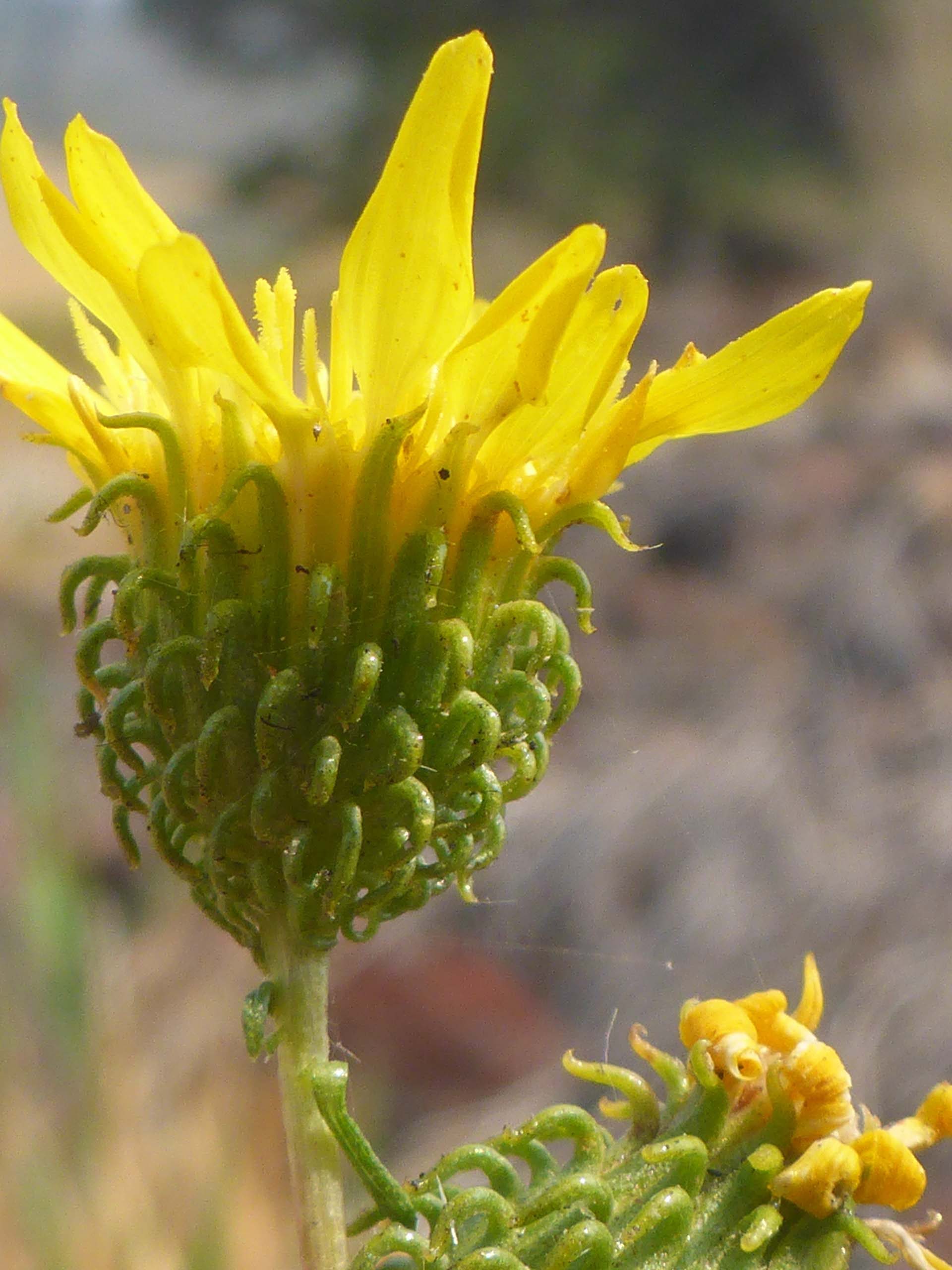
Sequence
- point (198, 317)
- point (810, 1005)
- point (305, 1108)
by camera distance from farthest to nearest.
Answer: point (810, 1005) < point (305, 1108) < point (198, 317)

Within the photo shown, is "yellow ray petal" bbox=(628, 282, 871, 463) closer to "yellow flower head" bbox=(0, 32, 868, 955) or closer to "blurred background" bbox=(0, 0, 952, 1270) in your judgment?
"yellow flower head" bbox=(0, 32, 868, 955)

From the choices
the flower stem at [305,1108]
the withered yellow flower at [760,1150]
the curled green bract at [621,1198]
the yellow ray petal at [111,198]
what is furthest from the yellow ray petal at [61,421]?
the withered yellow flower at [760,1150]

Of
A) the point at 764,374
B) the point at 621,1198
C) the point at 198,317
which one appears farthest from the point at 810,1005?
the point at 198,317

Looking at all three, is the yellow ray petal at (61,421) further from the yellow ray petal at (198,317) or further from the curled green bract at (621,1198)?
the curled green bract at (621,1198)

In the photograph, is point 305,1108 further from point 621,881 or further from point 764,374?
point 621,881

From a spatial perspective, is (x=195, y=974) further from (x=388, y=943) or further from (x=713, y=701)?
(x=713, y=701)

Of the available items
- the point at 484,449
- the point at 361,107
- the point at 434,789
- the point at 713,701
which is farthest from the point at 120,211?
the point at 361,107

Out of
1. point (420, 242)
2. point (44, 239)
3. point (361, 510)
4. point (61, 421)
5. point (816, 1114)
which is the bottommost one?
point (816, 1114)

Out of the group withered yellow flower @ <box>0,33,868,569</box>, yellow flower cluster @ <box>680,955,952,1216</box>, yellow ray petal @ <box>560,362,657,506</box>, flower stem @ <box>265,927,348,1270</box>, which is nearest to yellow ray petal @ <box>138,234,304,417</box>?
withered yellow flower @ <box>0,33,868,569</box>
